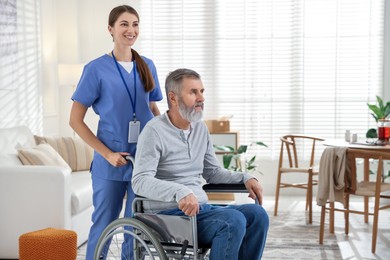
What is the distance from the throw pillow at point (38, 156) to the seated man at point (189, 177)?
6.67ft

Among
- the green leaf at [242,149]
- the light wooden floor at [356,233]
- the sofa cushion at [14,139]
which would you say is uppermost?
the sofa cushion at [14,139]

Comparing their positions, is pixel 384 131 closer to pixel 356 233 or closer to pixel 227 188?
pixel 356 233

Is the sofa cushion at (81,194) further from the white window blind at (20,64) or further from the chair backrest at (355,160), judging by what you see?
the chair backrest at (355,160)

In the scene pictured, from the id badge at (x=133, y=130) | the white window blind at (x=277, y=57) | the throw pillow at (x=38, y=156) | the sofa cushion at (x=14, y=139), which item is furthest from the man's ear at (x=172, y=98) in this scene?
the white window blind at (x=277, y=57)

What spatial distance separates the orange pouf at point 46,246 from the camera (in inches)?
146

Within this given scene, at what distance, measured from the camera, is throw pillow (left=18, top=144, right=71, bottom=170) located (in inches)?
182

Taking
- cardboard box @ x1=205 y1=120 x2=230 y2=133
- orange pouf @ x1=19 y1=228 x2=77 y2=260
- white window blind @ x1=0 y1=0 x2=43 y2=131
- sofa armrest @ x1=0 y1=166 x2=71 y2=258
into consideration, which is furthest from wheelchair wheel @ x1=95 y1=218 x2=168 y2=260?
cardboard box @ x1=205 y1=120 x2=230 y2=133

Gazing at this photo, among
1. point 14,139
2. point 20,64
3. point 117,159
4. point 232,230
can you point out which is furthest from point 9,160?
point 232,230

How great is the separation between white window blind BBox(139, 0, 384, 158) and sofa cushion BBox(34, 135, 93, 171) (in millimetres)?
1493

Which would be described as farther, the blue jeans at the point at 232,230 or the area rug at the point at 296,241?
the area rug at the point at 296,241

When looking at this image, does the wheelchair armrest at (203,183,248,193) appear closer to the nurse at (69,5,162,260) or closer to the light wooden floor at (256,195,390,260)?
the nurse at (69,5,162,260)

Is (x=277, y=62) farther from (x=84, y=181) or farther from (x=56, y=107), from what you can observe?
(x=84, y=181)

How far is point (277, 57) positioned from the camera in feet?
21.8

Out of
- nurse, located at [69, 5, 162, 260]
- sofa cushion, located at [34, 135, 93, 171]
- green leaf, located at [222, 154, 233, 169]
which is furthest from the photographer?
green leaf, located at [222, 154, 233, 169]
